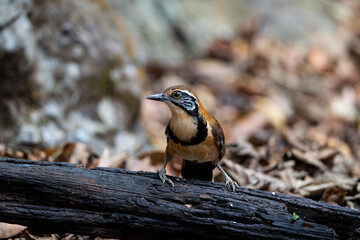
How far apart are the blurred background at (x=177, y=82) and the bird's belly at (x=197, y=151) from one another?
3.07 feet

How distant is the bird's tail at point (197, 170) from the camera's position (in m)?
4.83

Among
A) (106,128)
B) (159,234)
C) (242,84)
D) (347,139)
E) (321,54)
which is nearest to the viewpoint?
(159,234)

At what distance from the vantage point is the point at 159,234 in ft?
11.8

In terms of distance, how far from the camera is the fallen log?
3.53 m

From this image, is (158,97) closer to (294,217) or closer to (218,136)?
(218,136)

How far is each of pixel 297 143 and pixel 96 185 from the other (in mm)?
4020

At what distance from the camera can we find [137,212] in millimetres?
3590

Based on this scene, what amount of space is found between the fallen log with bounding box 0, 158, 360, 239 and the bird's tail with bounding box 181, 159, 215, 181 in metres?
1.10

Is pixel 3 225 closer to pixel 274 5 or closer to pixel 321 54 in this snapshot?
pixel 321 54

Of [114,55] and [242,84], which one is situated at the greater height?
[242,84]

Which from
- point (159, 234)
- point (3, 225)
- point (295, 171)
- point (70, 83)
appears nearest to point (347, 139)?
point (295, 171)

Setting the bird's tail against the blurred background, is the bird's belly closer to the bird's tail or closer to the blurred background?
the bird's tail

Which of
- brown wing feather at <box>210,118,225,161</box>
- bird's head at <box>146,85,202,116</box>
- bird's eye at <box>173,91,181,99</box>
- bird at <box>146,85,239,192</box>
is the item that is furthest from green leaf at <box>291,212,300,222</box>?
bird's eye at <box>173,91,181,99</box>

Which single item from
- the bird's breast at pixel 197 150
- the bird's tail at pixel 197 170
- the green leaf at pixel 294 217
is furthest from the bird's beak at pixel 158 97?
the green leaf at pixel 294 217
